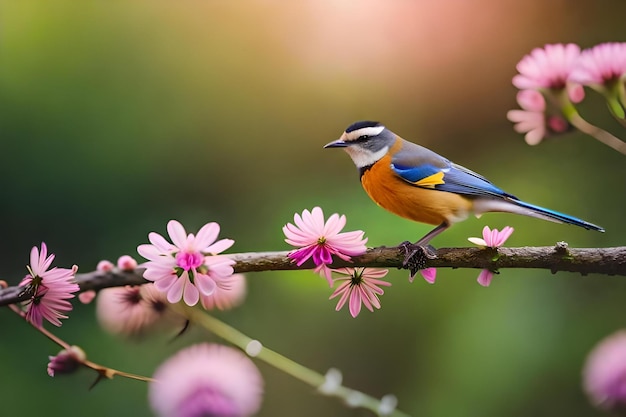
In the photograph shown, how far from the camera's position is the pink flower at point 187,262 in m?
0.44

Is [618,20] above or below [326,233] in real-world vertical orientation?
above

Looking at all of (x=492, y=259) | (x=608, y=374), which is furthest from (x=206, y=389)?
(x=608, y=374)

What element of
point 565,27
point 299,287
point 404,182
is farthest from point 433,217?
point 565,27

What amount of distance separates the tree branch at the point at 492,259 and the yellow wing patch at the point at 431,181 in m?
0.09

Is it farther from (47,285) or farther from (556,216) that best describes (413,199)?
(47,285)

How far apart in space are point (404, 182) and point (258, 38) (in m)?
0.34

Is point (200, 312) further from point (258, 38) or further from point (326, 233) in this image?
point (258, 38)

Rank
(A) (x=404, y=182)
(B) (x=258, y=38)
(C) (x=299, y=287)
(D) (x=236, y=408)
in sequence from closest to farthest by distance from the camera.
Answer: (D) (x=236, y=408)
(A) (x=404, y=182)
(C) (x=299, y=287)
(B) (x=258, y=38)

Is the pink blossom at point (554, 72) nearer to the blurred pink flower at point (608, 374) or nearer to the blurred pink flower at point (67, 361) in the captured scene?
the blurred pink flower at point (608, 374)

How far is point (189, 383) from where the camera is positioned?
1.50 feet

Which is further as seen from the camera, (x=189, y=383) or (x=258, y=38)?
(x=258, y=38)

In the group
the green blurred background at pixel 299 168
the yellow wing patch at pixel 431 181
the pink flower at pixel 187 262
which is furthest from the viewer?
the green blurred background at pixel 299 168

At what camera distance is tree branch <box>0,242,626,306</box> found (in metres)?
0.46

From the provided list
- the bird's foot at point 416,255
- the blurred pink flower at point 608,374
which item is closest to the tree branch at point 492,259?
the bird's foot at point 416,255
